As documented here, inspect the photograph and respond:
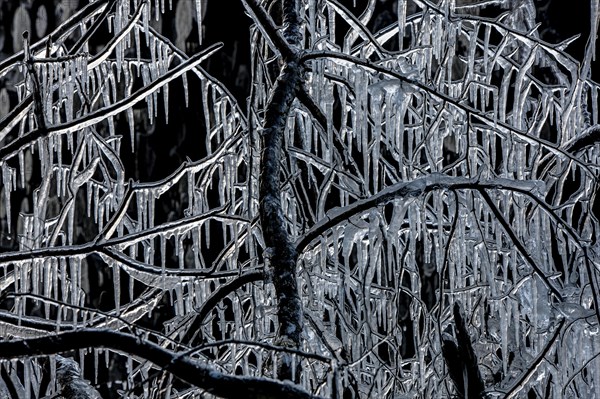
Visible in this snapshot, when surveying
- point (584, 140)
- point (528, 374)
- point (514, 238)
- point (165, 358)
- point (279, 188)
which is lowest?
point (528, 374)

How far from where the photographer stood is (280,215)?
2.16 meters

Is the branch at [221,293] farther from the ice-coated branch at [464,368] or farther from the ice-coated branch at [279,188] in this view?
the ice-coated branch at [464,368]

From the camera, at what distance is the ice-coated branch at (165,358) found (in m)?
1.57

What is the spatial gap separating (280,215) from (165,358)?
Answer: 595 millimetres

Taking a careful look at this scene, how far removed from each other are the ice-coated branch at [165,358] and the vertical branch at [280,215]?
371 mm

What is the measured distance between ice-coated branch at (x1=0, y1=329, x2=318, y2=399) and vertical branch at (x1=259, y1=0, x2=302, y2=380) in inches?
14.6

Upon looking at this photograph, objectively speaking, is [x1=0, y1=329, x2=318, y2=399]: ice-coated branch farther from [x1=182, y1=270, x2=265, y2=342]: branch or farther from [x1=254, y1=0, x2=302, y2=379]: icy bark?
[x1=182, y1=270, x2=265, y2=342]: branch

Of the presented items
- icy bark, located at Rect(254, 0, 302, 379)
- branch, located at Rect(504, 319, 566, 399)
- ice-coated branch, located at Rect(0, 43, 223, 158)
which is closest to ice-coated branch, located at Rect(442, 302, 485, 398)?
branch, located at Rect(504, 319, 566, 399)

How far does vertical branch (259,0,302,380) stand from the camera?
6.68 ft

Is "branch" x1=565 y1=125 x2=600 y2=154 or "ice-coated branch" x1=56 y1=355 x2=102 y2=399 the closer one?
"ice-coated branch" x1=56 y1=355 x2=102 y2=399

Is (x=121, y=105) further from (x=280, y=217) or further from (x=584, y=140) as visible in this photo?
(x=584, y=140)

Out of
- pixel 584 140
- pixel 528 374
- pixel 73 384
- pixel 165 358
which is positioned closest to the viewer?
pixel 165 358

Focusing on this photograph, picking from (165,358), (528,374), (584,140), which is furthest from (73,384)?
(584,140)

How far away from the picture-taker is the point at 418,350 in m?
2.32
